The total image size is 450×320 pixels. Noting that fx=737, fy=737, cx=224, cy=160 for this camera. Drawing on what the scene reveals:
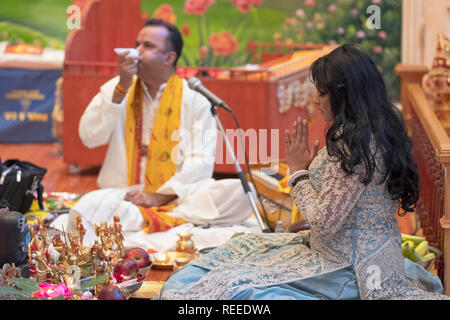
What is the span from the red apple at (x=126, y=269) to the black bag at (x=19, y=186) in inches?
57.3

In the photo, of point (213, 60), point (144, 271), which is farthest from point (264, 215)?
point (213, 60)

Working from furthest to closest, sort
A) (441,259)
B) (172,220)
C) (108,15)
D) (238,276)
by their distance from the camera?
(108,15), (172,220), (441,259), (238,276)

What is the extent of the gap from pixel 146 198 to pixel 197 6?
5244mm

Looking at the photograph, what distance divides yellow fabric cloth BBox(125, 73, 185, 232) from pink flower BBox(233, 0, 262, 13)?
190 inches

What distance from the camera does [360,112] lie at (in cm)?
228

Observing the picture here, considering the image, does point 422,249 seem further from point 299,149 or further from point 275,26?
point 275,26

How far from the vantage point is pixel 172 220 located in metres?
3.91

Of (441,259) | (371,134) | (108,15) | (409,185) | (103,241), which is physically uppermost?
(108,15)

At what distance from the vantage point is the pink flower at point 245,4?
351 inches

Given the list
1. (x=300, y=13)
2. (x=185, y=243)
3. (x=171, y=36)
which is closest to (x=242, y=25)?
(x=300, y=13)

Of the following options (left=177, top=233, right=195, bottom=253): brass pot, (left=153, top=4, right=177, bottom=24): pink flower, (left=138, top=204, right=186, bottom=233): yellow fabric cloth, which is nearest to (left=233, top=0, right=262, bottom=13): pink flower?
(left=153, top=4, right=177, bottom=24): pink flower

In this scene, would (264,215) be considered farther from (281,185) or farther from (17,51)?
(17,51)

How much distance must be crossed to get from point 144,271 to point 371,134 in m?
1.30

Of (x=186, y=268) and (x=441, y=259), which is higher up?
(x=186, y=268)
